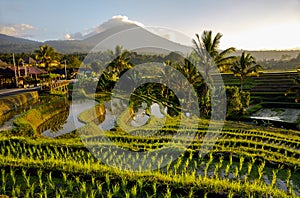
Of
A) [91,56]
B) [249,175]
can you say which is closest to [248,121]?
[249,175]

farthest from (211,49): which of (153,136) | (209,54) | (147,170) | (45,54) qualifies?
(45,54)

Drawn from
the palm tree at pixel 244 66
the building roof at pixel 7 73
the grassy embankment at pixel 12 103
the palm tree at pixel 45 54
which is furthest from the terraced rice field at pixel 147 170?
the palm tree at pixel 45 54

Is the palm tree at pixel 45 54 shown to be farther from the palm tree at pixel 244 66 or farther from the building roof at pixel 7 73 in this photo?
the palm tree at pixel 244 66

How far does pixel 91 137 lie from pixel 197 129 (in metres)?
4.88

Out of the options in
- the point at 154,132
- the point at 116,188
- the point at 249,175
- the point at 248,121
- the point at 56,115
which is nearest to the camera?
the point at 116,188

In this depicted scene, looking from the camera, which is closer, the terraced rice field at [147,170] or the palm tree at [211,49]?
the terraced rice field at [147,170]

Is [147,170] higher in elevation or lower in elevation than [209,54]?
lower

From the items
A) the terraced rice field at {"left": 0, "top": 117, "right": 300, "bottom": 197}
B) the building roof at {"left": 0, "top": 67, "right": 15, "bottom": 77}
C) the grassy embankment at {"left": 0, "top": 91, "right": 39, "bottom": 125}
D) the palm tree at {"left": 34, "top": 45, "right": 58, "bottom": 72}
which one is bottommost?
the terraced rice field at {"left": 0, "top": 117, "right": 300, "bottom": 197}

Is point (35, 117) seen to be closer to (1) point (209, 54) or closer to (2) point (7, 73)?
(1) point (209, 54)

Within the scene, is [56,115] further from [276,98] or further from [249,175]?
[276,98]

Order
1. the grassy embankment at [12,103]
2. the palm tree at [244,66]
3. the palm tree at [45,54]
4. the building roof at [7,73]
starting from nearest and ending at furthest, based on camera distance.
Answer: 1. the grassy embankment at [12,103]
2. the palm tree at [244,66]
3. the building roof at [7,73]
4. the palm tree at [45,54]

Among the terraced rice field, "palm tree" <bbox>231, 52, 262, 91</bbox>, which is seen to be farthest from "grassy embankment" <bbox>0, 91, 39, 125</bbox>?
"palm tree" <bbox>231, 52, 262, 91</bbox>

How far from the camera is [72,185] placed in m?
5.32

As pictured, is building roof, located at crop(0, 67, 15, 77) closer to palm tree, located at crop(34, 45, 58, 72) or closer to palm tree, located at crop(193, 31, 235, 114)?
palm tree, located at crop(34, 45, 58, 72)
